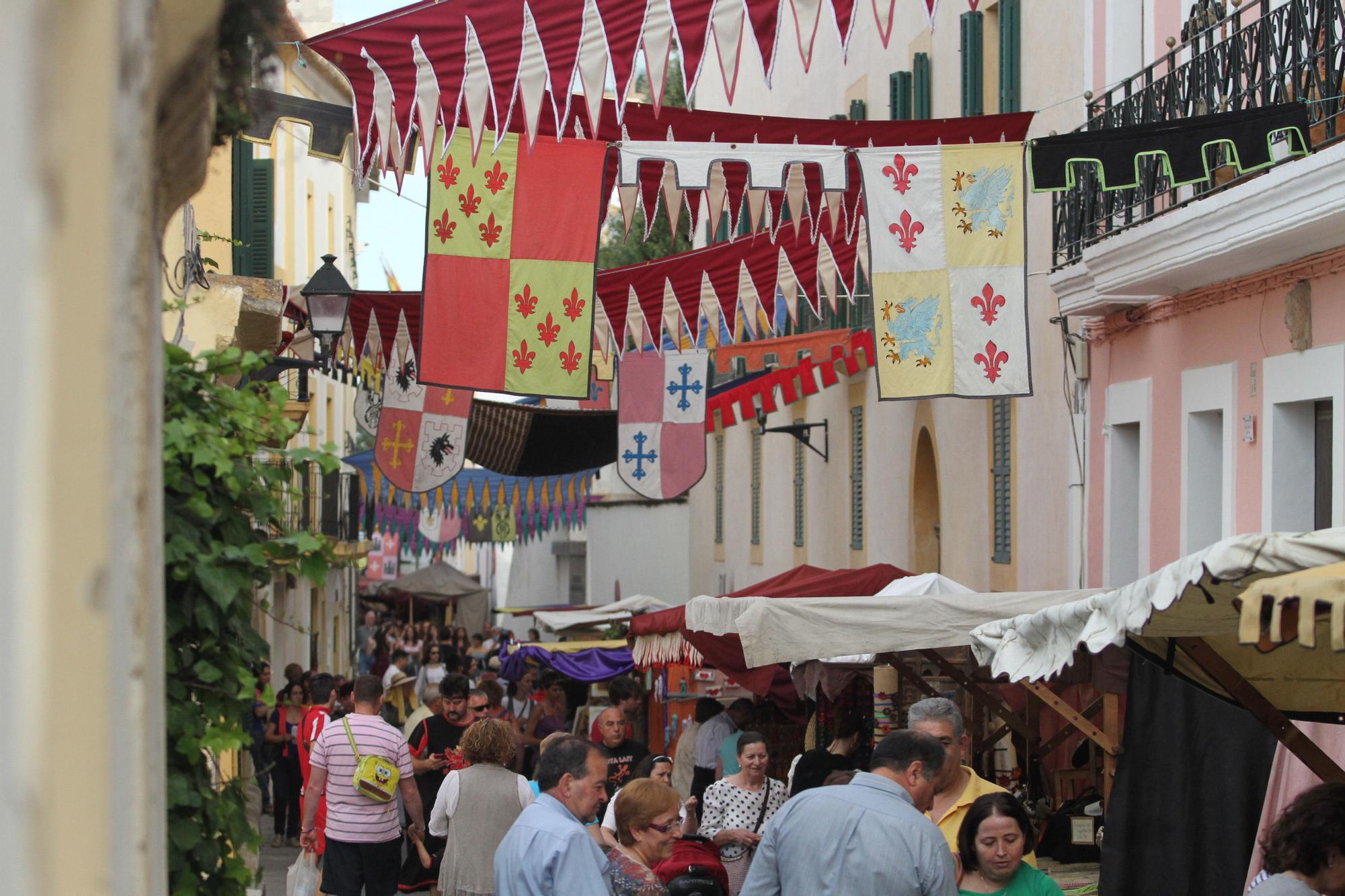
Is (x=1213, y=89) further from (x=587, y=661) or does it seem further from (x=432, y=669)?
(x=432, y=669)

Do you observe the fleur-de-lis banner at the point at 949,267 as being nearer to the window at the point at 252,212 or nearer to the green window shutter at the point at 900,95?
the window at the point at 252,212

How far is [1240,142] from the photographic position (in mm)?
10031

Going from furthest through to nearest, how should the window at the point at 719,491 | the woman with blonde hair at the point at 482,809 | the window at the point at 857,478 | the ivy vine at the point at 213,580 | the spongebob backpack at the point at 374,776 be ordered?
the window at the point at 719,491, the window at the point at 857,478, the spongebob backpack at the point at 374,776, the woman with blonde hair at the point at 482,809, the ivy vine at the point at 213,580

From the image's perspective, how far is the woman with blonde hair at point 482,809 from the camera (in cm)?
892

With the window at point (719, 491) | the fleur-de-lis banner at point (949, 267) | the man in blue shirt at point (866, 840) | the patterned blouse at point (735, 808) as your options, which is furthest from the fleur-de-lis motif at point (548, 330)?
the window at point (719, 491)

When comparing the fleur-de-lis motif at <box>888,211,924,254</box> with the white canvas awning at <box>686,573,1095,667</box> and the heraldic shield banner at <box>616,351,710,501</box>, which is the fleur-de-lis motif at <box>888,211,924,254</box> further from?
the heraldic shield banner at <box>616,351,710,501</box>

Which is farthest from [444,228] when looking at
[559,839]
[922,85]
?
[922,85]

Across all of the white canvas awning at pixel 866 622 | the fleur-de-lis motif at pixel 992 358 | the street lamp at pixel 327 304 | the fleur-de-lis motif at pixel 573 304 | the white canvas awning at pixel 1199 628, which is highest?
the street lamp at pixel 327 304

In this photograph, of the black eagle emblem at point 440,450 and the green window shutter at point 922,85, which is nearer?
the black eagle emblem at point 440,450

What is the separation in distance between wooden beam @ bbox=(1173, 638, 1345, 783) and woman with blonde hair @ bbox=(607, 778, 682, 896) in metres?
2.09

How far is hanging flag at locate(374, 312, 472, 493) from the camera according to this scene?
15.7 metres

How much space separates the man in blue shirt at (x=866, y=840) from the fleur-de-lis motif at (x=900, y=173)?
5.49 meters

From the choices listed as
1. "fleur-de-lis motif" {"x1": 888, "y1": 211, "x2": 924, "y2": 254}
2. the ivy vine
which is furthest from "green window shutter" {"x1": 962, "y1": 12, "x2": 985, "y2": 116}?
the ivy vine

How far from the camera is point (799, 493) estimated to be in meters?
27.6
